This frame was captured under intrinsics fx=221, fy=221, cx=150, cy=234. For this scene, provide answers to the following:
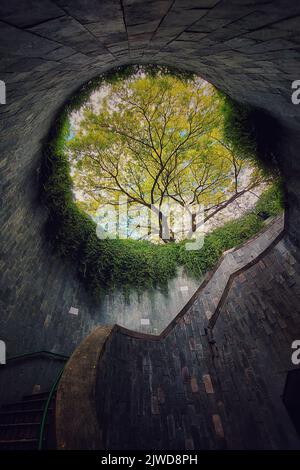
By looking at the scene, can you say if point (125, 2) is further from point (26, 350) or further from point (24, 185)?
point (26, 350)

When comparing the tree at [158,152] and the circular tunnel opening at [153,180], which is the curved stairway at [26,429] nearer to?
the circular tunnel opening at [153,180]

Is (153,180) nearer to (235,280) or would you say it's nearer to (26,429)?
(235,280)

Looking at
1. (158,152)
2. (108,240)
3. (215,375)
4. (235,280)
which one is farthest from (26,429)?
(158,152)

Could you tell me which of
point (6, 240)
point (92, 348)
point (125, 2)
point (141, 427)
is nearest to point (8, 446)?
point (92, 348)

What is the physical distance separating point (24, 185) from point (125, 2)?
4.66m

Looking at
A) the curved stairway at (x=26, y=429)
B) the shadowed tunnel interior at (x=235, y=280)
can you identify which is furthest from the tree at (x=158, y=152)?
the curved stairway at (x=26, y=429)

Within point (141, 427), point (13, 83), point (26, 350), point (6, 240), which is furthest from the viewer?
point (26, 350)

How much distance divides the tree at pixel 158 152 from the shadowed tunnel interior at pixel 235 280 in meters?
4.18

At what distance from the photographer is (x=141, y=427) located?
3484 mm

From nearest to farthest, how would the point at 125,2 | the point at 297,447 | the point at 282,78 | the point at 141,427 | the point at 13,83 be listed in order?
1. the point at 125,2
2. the point at 13,83
3. the point at 282,78
4. the point at 297,447
5. the point at 141,427

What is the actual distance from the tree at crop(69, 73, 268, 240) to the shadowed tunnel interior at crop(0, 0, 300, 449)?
418cm

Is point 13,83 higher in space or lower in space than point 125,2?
higher

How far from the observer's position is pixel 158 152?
34.7 feet

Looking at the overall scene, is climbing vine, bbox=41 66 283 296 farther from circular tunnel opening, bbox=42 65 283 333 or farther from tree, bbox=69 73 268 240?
tree, bbox=69 73 268 240
